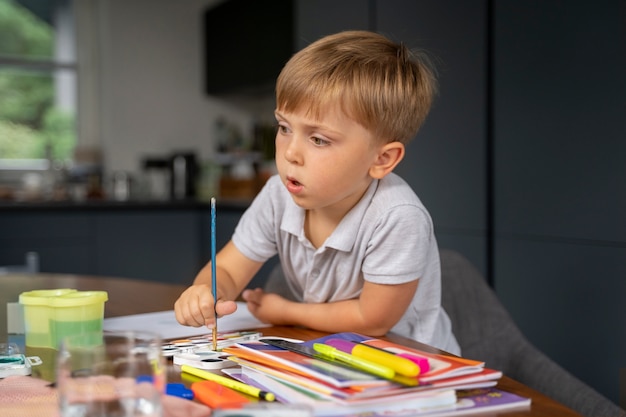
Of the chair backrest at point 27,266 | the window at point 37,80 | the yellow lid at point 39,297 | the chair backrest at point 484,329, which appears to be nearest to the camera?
the yellow lid at point 39,297

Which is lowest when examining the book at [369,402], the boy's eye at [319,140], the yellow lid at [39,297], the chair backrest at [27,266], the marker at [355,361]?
the chair backrest at [27,266]

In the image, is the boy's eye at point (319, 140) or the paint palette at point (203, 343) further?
the boy's eye at point (319, 140)

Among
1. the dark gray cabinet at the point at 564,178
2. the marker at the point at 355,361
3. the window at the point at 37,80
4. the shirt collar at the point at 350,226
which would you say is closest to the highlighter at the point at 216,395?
the marker at the point at 355,361

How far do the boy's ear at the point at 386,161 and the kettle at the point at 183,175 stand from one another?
3.66 metres

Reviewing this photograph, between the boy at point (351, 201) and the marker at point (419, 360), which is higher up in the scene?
the boy at point (351, 201)

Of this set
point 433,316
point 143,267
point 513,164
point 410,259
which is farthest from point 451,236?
point 143,267

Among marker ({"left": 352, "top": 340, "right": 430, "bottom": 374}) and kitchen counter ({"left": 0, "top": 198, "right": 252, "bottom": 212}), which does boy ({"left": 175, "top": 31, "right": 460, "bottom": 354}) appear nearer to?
marker ({"left": 352, "top": 340, "right": 430, "bottom": 374})

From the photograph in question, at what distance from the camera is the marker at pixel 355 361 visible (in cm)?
76

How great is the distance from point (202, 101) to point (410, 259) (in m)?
4.24

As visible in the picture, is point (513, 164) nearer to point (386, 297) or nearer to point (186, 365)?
point (386, 297)

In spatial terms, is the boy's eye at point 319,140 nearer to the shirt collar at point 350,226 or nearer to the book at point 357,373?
the shirt collar at point 350,226

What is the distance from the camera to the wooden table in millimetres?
816

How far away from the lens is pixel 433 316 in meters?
1.37

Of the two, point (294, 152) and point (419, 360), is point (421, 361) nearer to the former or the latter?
point (419, 360)
